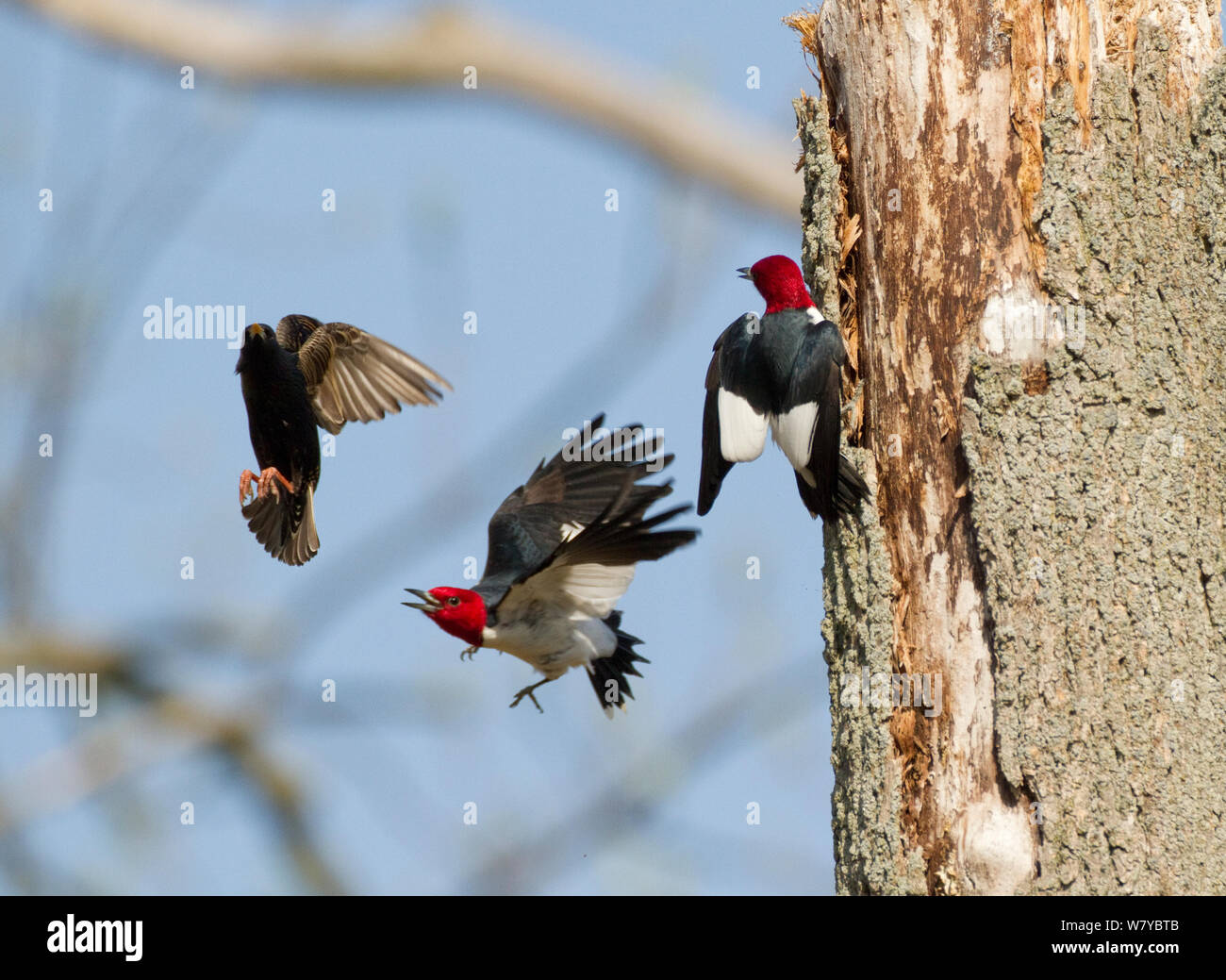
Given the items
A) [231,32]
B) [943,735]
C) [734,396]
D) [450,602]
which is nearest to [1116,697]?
[943,735]

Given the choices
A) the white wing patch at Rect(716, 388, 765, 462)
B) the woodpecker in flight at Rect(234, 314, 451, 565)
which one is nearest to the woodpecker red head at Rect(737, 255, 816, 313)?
the white wing patch at Rect(716, 388, 765, 462)

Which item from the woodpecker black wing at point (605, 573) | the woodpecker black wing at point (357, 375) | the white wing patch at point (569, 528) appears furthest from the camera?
the woodpecker black wing at point (357, 375)

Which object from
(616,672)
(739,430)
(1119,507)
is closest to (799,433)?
(739,430)

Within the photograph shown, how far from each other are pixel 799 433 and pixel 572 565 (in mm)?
622

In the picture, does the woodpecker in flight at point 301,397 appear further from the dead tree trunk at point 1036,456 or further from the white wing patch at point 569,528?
the dead tree trunk at point 1036,456

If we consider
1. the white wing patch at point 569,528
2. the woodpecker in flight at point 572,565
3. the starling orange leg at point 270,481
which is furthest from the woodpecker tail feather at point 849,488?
the starling orange leg at point 270,481

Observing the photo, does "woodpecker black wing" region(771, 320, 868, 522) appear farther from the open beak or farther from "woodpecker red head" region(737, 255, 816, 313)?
the open beak

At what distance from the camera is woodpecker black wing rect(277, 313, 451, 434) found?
400 centimetres

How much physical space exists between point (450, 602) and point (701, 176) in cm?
427

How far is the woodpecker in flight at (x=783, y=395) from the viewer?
3.02m

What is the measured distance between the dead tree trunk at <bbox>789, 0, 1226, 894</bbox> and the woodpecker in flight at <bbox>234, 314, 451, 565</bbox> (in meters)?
1.42

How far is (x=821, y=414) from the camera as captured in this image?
9.92 feet

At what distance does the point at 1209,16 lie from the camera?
310 cm

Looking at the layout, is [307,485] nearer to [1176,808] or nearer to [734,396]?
[734,396]
